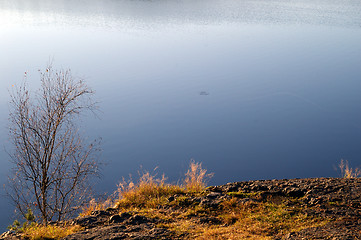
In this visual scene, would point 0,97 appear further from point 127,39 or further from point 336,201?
point 336,201

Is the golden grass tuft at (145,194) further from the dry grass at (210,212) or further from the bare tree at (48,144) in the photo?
the bare tree at (48,144)

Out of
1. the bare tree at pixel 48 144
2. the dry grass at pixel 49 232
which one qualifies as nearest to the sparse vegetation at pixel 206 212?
the dry grass at pixel 49 232

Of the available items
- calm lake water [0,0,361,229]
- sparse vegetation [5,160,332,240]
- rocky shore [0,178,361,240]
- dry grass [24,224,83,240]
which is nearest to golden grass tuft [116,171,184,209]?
sparse vegetation [5,160,332,240]

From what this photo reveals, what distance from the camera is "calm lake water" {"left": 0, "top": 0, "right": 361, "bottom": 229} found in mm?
32562

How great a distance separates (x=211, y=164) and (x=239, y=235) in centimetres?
2558

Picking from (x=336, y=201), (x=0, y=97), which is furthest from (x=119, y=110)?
(x=336, y=201)

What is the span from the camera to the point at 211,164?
1254 inches

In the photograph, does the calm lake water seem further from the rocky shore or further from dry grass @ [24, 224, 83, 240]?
the rocky shore

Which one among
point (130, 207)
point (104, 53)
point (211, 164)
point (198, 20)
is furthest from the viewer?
point (198, 20)

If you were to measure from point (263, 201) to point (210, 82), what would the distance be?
3397 cm

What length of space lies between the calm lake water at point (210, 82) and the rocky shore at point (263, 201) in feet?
66.3

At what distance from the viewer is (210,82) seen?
41562 mm

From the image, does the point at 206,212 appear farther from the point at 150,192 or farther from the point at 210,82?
the point at 210,82

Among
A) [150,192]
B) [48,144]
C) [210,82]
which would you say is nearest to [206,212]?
[150,192]
